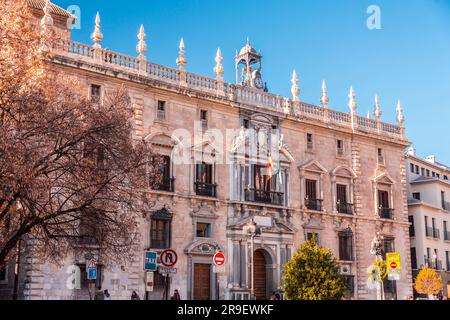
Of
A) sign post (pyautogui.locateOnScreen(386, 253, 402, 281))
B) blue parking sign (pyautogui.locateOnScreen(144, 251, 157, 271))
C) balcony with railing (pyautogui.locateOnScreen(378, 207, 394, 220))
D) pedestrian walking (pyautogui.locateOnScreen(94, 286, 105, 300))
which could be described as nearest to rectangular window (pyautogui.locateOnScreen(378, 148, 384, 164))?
balcony with railing (pyautogui.locateOnScreen(378, 207, 394, 220))

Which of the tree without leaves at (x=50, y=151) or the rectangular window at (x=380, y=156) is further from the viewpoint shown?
the rectangular window at (x=380, y=156)

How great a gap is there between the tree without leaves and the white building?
3201 centimetres

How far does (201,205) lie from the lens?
3102 centimetres

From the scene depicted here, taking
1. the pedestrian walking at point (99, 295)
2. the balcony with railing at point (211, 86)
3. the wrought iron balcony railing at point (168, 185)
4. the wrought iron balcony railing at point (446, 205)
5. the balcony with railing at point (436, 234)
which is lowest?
the pedestrian walking at point (99, 295)

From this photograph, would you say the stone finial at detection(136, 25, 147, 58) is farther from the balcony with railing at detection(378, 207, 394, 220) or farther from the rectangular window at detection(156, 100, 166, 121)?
the balcony with railing at detection(378, 207, 394, 220)

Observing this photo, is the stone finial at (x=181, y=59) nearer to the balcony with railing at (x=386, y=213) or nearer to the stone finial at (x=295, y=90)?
the stone finial at (x=295, y=90)

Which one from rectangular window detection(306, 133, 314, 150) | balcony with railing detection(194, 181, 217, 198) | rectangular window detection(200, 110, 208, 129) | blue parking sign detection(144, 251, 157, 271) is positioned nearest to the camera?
blue parking sign detection(144, 251, 157, 271)

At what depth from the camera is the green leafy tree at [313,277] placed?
79.8 feet

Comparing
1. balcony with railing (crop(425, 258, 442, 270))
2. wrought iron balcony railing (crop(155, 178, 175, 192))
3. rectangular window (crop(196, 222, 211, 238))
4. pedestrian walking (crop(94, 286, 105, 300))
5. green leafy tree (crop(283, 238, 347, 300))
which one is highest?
wrought iron balcony railing (crop(155, 178, 175, 192))

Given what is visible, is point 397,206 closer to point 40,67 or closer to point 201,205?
point 201,205

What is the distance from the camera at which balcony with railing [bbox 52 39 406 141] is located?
2828cm

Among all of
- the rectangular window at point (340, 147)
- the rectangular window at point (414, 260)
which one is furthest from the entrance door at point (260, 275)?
the rectangular window at point (414, 260)

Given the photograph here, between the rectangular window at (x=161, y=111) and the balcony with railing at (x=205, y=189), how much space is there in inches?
145
